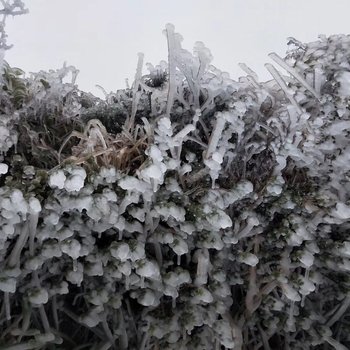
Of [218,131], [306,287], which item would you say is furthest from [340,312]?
[218,131]

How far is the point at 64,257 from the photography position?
1.28 meters

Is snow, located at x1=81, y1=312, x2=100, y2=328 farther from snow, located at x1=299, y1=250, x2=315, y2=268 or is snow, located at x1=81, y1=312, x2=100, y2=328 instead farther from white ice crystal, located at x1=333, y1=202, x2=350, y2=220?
white ice crystal, located at x1=333, y1=202, x2=350, y2=220

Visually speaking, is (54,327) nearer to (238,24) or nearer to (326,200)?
(326,200)

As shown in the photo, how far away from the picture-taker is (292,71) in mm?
1475

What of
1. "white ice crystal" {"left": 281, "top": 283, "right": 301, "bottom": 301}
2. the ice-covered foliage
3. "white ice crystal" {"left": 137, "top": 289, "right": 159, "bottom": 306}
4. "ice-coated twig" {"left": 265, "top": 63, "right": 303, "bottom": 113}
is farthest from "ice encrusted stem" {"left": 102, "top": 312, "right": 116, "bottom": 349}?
"ice-coated twig" {"left": 265, "top": 63, "right": 303, "bottom": 113}

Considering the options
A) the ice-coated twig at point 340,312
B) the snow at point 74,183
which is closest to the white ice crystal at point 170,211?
the snow at point 74,183

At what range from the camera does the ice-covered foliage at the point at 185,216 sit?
1.21 metres

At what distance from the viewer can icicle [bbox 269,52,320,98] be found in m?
1.47

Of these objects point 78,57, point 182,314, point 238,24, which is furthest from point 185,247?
point 238,24

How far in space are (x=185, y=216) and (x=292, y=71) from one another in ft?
2.05

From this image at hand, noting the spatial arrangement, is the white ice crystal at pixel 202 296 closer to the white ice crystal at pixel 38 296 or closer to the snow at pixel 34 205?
the white ice crystal at pixel 38 296

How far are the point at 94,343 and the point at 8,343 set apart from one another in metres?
0.26

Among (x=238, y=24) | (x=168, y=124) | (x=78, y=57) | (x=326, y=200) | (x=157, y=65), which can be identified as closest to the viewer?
(x=168, y=124)

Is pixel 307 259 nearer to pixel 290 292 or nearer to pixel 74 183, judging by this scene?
pixel 290 292
